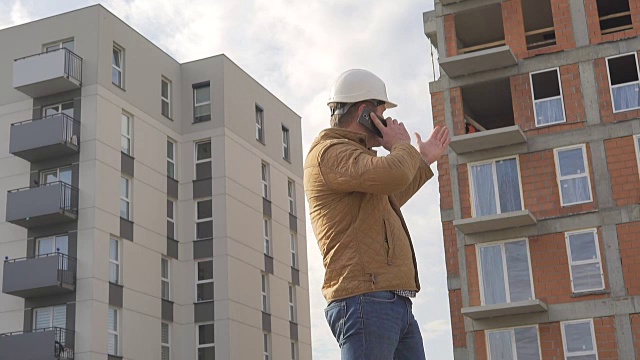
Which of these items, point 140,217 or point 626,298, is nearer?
point 626,298

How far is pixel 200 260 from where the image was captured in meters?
44.8

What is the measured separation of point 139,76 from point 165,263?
847cm

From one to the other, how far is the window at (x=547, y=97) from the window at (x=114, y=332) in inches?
719

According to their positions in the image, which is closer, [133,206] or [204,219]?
[133,206]

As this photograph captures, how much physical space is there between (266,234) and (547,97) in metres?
20.4

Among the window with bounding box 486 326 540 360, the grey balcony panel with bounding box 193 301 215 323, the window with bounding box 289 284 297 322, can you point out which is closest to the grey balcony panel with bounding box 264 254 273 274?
the window with bounding box 289 284 297 322

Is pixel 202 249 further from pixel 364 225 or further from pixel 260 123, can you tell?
pixel 364 225

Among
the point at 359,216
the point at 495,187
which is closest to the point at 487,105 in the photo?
the point at 495,187

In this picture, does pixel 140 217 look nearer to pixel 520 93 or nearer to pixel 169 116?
pixel 169 116

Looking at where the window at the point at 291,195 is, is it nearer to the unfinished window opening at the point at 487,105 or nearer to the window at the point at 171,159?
the window at the point at 171,159

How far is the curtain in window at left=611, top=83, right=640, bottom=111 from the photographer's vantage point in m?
32.0

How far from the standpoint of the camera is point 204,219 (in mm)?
45438

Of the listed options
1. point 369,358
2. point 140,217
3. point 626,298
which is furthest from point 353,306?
point 140,217

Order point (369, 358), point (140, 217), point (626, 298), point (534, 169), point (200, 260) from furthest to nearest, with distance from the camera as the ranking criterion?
1. point (200, 260)
2. point (140, 217)
3. point (534, 169)
4. point (626, 298)
5. point (369, 358)
